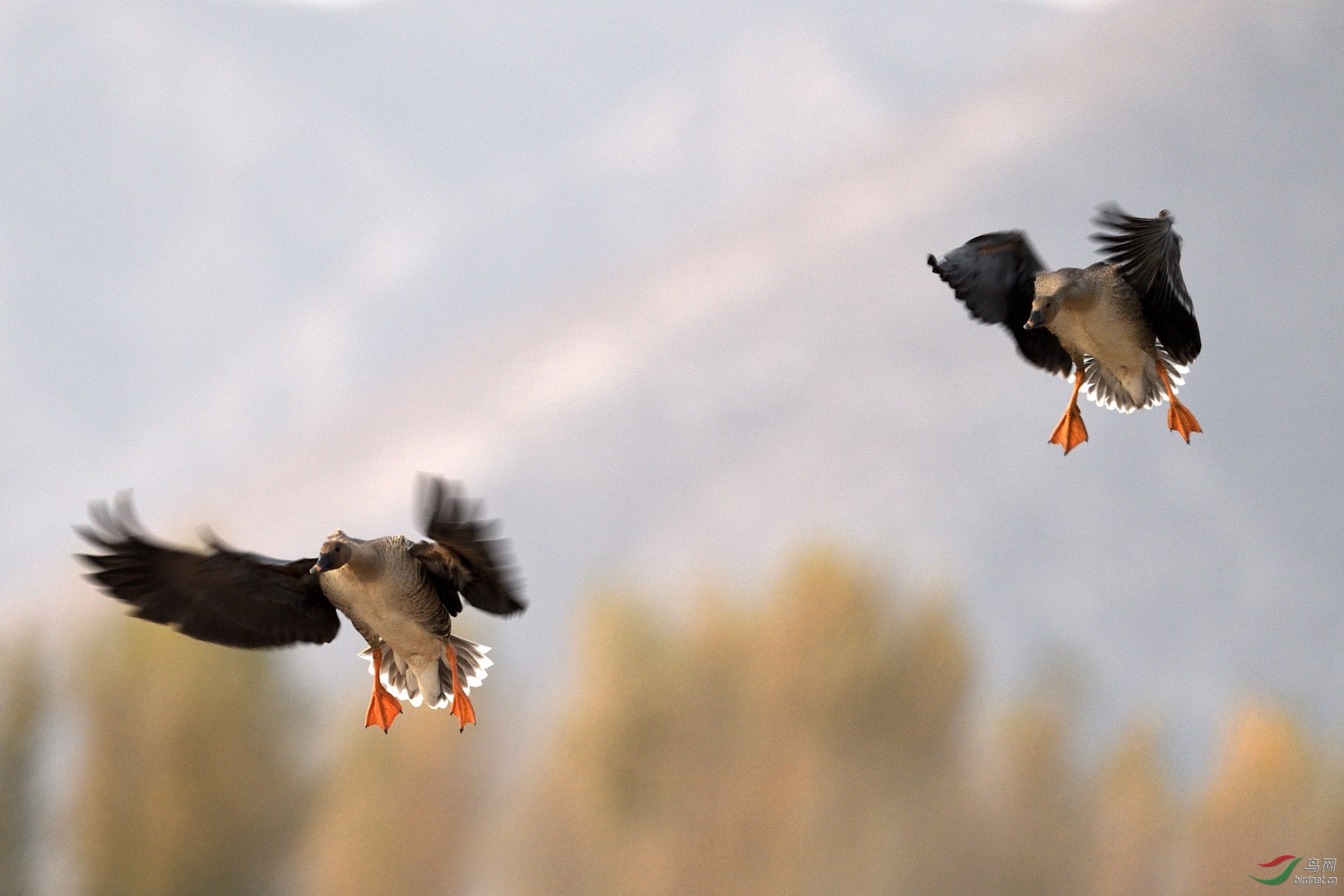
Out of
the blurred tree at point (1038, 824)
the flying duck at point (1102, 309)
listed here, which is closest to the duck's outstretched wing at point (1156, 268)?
the flying duck at point (1102, 309)

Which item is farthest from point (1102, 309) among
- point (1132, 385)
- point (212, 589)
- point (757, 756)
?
point (757, 756)

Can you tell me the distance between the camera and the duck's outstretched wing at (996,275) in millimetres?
3588

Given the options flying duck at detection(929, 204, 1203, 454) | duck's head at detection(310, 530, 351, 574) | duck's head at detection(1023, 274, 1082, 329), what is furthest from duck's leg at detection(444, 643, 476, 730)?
duck's head at detection(1023, 274, 1082, 329)

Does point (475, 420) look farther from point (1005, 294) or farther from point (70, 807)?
point (1005, 294)

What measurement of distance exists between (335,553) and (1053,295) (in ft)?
6.57

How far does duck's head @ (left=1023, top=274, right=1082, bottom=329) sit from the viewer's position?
3.37 meters

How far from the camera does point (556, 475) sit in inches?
711

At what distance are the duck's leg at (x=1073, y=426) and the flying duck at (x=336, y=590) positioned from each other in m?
1.72

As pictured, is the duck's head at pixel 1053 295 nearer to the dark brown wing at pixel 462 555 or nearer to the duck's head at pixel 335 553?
the dark brown wing at pixel 462 555

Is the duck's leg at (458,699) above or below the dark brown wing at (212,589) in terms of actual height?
below

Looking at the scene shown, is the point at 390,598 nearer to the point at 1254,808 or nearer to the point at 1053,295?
the point at 1053,295

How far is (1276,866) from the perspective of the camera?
11031 mm

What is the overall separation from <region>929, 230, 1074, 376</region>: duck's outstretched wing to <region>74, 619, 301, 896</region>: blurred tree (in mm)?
8211

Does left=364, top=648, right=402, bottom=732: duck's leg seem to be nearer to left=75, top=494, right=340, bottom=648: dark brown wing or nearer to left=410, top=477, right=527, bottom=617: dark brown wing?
left=75, top=494, right=340, bottom=648: dark brown wing
